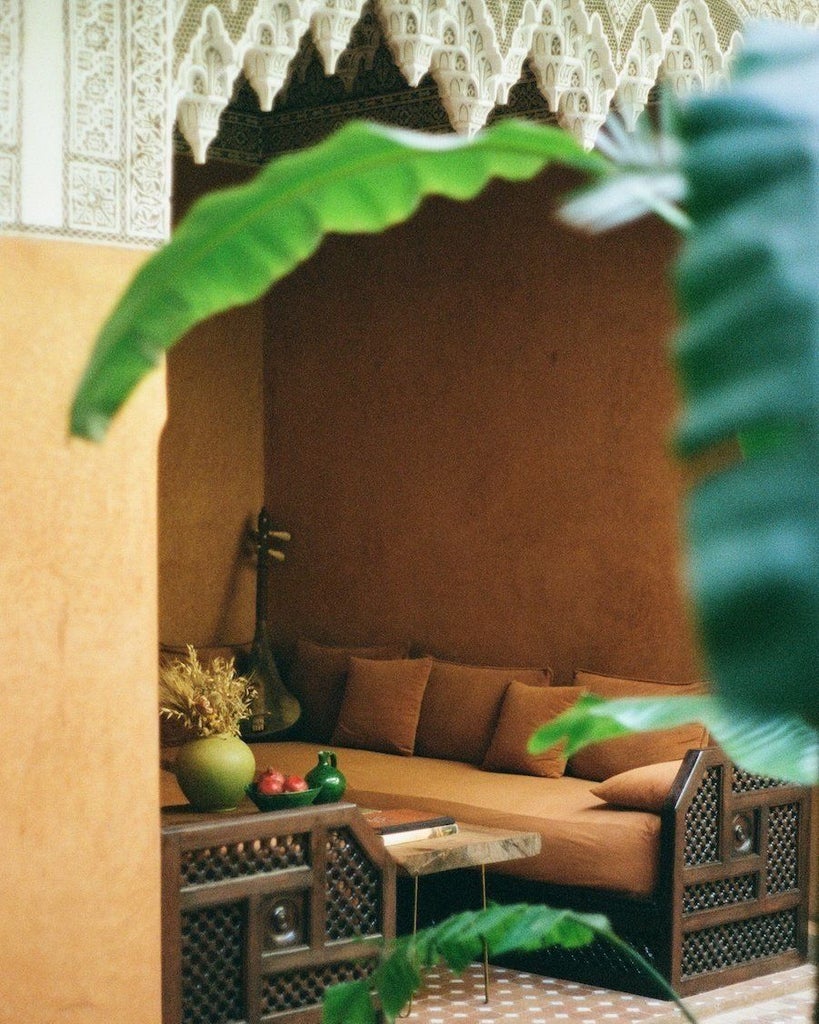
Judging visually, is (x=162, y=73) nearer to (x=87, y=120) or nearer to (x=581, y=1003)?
(x=87, y=120)

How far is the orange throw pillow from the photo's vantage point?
805 centimetres

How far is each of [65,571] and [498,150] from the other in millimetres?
3167

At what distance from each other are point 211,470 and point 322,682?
1495 millimetres

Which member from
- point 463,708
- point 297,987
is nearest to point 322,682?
point 463,708

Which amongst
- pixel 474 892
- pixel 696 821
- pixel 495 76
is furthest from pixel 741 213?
pixel 474 892

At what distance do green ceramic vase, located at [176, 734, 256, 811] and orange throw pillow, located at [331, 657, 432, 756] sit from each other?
264 centimetres

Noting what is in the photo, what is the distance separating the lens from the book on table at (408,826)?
5844 millimetres

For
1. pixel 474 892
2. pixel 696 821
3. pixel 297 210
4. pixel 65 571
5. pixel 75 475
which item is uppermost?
pixel 297 210

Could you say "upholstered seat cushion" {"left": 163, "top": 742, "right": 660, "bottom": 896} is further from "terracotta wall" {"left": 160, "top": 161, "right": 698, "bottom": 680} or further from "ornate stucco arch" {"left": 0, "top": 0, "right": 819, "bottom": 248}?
"ornate stucco arch" {"left": 0, "top": 0, "right": 819, "bottom": 248}

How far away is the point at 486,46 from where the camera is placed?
5.16 meters

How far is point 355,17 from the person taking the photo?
470 centimetres

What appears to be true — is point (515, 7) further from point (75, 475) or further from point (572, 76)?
point (75, 475)

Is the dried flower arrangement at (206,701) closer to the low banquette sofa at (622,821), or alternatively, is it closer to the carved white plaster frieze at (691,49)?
the low banquette sofa at (622,821)

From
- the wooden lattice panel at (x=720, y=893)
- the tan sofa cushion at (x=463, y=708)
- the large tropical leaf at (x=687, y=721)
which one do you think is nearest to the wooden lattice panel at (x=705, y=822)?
the wooden lattice panel at (x=720, y=893)
